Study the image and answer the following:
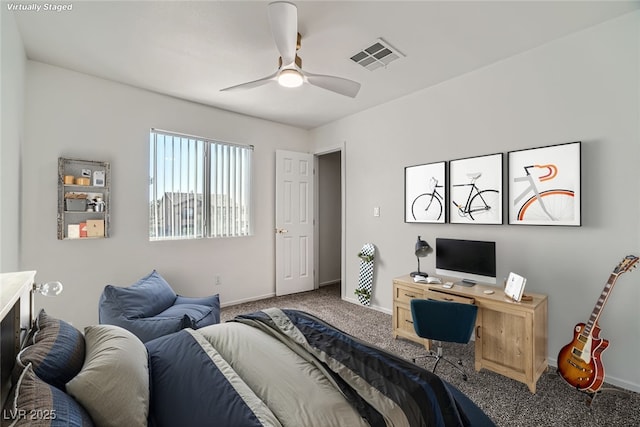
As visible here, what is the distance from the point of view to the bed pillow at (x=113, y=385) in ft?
3.08

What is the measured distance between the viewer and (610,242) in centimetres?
220

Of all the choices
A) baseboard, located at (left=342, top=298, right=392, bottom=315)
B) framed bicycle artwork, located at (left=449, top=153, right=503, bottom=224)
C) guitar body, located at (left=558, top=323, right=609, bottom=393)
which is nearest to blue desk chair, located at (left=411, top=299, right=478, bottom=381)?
guitar body, located at (left=558, top=323, right=609, bottom=393)

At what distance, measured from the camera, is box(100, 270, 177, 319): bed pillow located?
231cm

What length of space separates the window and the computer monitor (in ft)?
8.93

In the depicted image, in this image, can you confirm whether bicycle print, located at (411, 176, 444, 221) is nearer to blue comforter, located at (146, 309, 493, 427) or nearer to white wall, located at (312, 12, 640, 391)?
white wall, located at (312, 12, 640, 391)

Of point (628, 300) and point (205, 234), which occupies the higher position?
point (205, 234)

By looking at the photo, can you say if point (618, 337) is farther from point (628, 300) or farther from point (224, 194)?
point (224, 194)

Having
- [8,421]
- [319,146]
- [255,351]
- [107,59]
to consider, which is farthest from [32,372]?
[319,146]

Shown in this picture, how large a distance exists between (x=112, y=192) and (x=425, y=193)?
11.6 feet

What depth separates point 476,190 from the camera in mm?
2908

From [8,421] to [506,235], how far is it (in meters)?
3.26

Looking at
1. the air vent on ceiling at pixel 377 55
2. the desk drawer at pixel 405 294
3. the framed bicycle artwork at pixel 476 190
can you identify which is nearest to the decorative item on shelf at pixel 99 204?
the air vent on ceiling at pixel 377 55

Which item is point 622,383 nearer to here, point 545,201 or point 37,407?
point 545,201

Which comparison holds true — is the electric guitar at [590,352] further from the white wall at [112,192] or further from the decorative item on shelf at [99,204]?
the decorative item on shelf at [99,204]
